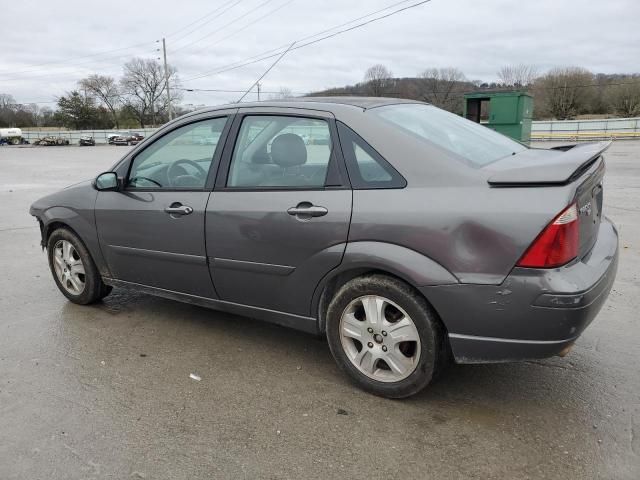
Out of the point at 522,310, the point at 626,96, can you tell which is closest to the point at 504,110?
the point at 522,310

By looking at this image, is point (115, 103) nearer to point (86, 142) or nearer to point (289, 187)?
point (86, 142)

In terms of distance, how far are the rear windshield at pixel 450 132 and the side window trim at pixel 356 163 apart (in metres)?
0.22

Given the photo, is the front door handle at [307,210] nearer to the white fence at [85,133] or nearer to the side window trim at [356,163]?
the side window trim at [356,163]

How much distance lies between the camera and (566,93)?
4878 cm

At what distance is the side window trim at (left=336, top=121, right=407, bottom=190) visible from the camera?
2799 millimetres

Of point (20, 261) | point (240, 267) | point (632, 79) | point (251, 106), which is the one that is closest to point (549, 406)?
point (240, 267)

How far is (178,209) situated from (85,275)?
1.42 meters

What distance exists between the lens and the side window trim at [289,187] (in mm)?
2965

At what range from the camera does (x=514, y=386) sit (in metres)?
→ 3.10

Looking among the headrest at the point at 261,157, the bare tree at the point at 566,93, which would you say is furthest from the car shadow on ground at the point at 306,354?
the bare tree at the point at 566,93

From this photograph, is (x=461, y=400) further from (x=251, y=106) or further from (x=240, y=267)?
(x=251, y=106)

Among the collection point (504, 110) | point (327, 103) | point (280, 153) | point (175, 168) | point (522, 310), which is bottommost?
point (522, 310)

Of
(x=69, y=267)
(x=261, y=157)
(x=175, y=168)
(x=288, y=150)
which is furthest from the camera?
(x=69, y=267)

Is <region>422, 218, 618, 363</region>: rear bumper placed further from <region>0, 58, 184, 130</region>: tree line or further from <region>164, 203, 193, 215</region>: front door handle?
<region>0, 58, 184, 130</region>: tree line
